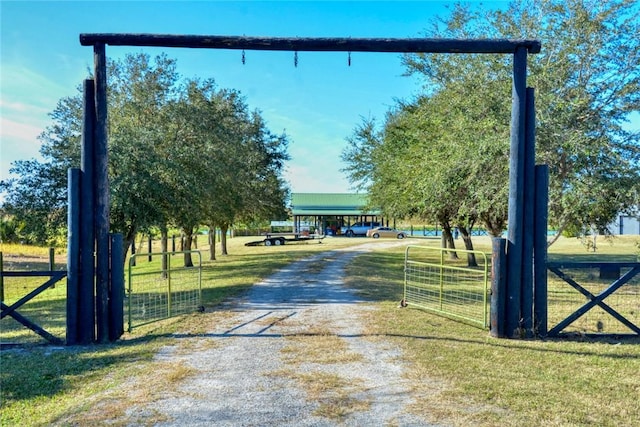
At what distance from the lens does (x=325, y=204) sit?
55.7 metres

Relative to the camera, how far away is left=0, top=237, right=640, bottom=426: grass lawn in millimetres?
4199

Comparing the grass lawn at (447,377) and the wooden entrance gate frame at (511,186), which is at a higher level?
the wooden entrance gate frame at (511,186)

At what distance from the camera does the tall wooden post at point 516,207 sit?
22.7ft

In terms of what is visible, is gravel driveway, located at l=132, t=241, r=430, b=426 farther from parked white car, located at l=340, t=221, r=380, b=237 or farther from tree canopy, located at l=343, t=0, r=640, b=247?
parked white car, located at l=340, t=221, r=380, b=237

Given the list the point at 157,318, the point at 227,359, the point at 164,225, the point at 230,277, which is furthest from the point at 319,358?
the point at 230,277

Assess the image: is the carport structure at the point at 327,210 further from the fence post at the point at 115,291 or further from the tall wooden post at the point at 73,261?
the tall wooden post at the point at 73,261

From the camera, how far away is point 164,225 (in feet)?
41.0

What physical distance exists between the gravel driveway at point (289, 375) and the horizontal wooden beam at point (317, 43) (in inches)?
170

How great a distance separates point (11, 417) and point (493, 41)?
7.42 meters

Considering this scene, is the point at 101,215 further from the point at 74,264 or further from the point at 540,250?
the point at 540,250

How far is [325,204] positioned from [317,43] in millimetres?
48633

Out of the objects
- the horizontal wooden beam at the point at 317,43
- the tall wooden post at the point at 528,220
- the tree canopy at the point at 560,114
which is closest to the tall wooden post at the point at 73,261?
the horizontal wooden beam at the point at 317,43

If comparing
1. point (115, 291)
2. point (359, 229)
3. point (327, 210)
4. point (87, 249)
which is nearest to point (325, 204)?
point (327, 210)

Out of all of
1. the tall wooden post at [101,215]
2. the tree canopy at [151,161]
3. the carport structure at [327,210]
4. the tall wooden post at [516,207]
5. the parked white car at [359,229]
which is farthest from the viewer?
the carport structure at [327,210]
